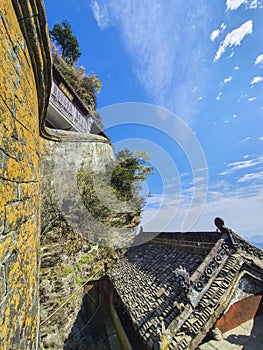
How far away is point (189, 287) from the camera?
13.2ft

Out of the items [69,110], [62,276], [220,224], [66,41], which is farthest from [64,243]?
[66,41]

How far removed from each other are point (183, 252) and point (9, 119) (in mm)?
6942

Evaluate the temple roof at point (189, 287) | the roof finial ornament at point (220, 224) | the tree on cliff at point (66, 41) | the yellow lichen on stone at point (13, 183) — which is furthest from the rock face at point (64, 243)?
the tree on cliff at point (66, 41)

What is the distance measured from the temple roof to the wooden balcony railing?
40.4ft

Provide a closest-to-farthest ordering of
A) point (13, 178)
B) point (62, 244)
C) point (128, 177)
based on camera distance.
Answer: point (13, 178)
point (62, 244)
point (128, 177)

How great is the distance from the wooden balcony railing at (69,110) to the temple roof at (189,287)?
1231 centimetres

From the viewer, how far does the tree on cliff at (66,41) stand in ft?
60.2

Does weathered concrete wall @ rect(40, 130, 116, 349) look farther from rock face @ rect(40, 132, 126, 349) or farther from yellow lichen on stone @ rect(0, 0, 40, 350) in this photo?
yellow lichen on stone @ rect(0, 0, 40, 350)

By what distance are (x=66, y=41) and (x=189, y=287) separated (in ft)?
81.9

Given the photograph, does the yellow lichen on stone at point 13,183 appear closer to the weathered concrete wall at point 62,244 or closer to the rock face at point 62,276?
the rock face at point 62,276

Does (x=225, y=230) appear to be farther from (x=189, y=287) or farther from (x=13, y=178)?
(x=13, y=178)

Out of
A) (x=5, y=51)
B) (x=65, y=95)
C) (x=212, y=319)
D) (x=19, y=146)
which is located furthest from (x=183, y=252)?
(x=65, y=95)

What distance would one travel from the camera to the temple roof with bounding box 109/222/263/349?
3.49 m

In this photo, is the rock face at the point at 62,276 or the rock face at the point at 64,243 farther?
the rock face at the point at 64,243
